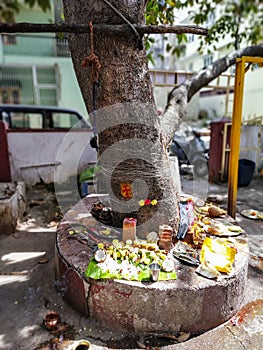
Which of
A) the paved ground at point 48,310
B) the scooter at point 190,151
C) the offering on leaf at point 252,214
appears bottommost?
the paved ground at point 48,310

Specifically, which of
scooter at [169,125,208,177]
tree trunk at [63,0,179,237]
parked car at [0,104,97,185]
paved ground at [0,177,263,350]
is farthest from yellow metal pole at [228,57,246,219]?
parked car at [0,104,97,185]

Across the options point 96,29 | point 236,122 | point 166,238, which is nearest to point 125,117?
point 96,29

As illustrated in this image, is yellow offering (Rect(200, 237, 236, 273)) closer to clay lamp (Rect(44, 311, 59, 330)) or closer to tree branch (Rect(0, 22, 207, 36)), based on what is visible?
clay lamp (Rect(44, 311, 59, 330))

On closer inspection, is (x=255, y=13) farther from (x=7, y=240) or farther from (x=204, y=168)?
(x=7, y=240)

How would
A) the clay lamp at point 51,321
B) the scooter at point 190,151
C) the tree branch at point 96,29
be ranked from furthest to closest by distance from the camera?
1. the scooter at point 190,151
2. the clay lamp at point 51,321
3. the tree branch at point 96,29

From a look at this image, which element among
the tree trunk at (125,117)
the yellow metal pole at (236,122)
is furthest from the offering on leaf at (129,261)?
the yellow metal pole at (236,122)

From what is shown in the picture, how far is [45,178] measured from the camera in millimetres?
6555

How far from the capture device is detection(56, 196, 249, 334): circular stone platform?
2.01m

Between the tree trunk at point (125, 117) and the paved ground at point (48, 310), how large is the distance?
966mm

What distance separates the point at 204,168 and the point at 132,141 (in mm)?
5130

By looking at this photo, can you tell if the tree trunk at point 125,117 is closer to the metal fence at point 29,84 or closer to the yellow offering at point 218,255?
the yellow offering at point 218,255

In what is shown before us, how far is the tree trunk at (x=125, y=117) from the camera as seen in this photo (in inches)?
88.0

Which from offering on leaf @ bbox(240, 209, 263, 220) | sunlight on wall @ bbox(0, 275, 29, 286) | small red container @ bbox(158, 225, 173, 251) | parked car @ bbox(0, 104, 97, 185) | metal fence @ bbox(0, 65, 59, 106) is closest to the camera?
small red container @ bbox(158, 225, 173, 251)

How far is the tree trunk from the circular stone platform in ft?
2.31
